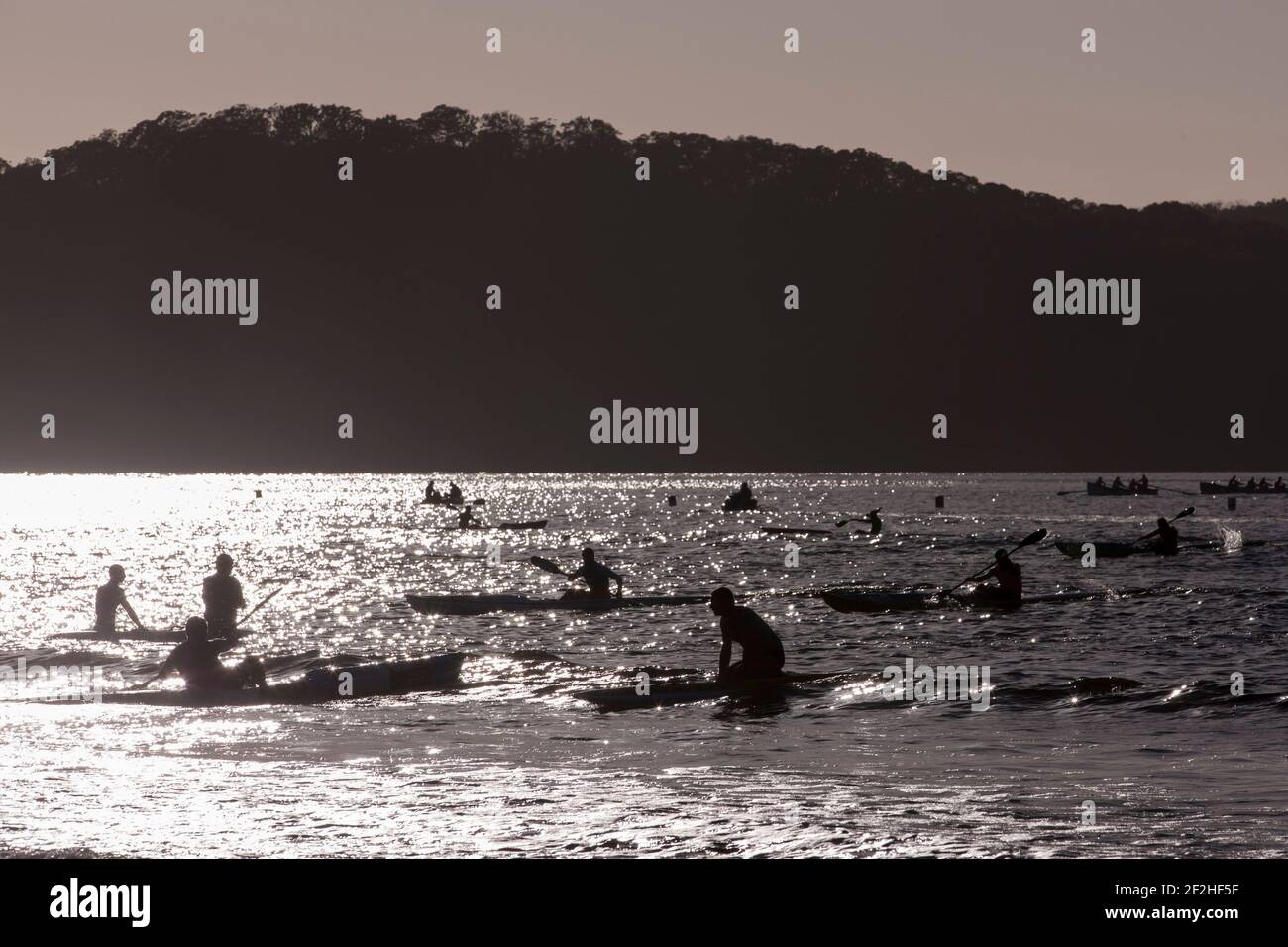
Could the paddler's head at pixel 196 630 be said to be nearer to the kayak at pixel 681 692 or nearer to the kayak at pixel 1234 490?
the kayak at pixel 681 692

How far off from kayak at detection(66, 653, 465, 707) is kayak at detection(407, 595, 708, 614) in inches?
553

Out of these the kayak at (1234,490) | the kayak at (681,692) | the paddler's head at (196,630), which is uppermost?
the paddler's head at (196,630)

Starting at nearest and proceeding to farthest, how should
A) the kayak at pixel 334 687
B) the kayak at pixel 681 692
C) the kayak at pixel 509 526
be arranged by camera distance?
the kayak at pixel 681 692 < the kayak at pixel 334 687 < the kayak at pixel 509 526

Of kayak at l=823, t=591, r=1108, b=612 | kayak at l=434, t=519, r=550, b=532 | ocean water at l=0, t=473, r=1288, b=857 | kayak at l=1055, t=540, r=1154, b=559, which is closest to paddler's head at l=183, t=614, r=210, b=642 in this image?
ocean water at l=0, t=473, r=1288, b=857

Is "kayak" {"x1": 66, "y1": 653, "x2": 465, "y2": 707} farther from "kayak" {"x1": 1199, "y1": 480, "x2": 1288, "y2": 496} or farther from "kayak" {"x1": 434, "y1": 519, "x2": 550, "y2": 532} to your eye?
"kayak" {"x1": 1199, "y1": 480, "x2": 1288, "y2": 496}

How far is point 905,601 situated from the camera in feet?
133

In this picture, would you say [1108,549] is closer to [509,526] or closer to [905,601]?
[905,601]

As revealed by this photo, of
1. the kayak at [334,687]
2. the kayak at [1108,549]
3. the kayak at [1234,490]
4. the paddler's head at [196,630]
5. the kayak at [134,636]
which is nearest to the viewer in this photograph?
the kayak at [334,687]

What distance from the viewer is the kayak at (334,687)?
22.7 metres

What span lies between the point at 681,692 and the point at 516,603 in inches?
702

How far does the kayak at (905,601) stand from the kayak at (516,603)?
14.9 feet

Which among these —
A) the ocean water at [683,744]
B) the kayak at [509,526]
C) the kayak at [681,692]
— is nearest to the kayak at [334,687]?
the ocean water at [683,744]
